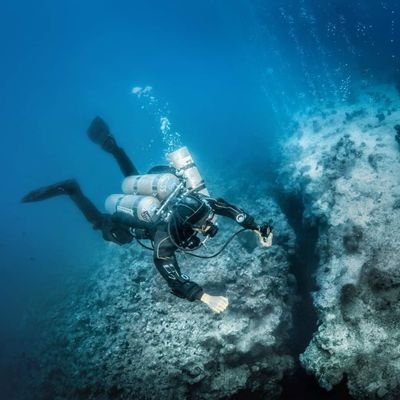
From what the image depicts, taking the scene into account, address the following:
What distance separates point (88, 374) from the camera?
6.12 metres

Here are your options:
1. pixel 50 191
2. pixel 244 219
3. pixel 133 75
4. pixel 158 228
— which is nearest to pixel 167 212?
pixel 158 228

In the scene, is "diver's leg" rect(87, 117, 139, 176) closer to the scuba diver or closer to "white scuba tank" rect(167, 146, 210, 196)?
the scuba diver

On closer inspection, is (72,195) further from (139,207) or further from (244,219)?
(244,219)

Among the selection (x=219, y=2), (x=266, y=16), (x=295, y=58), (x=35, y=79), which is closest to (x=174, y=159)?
(x=295, y=58)

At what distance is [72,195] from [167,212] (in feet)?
12.1

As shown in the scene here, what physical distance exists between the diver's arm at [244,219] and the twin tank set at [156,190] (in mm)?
663

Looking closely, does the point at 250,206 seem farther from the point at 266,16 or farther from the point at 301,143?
the point at 266,16

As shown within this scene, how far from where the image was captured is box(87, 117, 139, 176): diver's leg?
24.0 feet

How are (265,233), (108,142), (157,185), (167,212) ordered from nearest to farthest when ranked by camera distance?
(265,233), (167,212), (157,185), (108,142)

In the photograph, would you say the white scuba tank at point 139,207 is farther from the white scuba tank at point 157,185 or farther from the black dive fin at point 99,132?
the black dive fin at point 99,132

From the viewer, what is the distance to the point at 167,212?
16.5 ft

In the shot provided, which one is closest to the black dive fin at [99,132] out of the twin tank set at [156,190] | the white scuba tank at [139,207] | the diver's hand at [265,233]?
the twin tank set at [156,190]

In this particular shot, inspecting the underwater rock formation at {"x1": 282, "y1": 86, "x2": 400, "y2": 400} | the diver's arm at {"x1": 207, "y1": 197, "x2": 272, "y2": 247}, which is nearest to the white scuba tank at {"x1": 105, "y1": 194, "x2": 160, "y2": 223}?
the diver's arm at {"x1": 207, "y1": 197, "x2": 272, "y2": 247}

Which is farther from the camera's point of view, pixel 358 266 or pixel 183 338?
pixel 183 338
